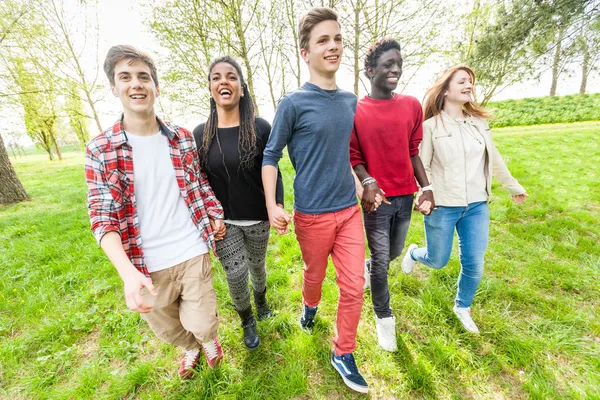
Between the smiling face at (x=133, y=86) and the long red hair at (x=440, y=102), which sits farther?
the long red hair at (x=440, y=102)

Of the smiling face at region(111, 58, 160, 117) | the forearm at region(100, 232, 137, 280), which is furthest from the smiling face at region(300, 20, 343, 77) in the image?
the forearm at region(100, 232, 137, 280)

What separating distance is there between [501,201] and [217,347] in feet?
17.8

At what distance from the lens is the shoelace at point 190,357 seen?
2.09 metres

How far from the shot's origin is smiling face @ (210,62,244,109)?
1898mm

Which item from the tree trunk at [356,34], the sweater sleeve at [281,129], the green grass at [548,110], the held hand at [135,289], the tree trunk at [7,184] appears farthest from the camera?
the green grass at [548,110]

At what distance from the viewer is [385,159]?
2115 millimetres

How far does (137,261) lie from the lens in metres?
1.68

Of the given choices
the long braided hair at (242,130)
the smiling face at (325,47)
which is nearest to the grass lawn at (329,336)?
the long braided hair at (242,130)

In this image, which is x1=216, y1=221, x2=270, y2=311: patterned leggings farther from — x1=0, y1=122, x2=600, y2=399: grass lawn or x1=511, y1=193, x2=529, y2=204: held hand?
x1=511, y1=193, x2=529, y2=204: held hand

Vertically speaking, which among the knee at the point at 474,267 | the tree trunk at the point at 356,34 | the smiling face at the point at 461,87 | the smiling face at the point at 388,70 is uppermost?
the tree trunk at the point at 356,34

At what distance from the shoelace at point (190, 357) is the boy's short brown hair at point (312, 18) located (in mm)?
2489

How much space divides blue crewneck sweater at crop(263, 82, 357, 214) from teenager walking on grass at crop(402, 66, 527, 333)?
0.83m

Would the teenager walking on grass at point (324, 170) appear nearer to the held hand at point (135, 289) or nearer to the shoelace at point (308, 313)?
the shoelace at point (308, 313)

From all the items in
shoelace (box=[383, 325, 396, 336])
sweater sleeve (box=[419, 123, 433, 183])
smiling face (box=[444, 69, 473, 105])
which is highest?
smiling face (box=[444, 69, 473, 105])
